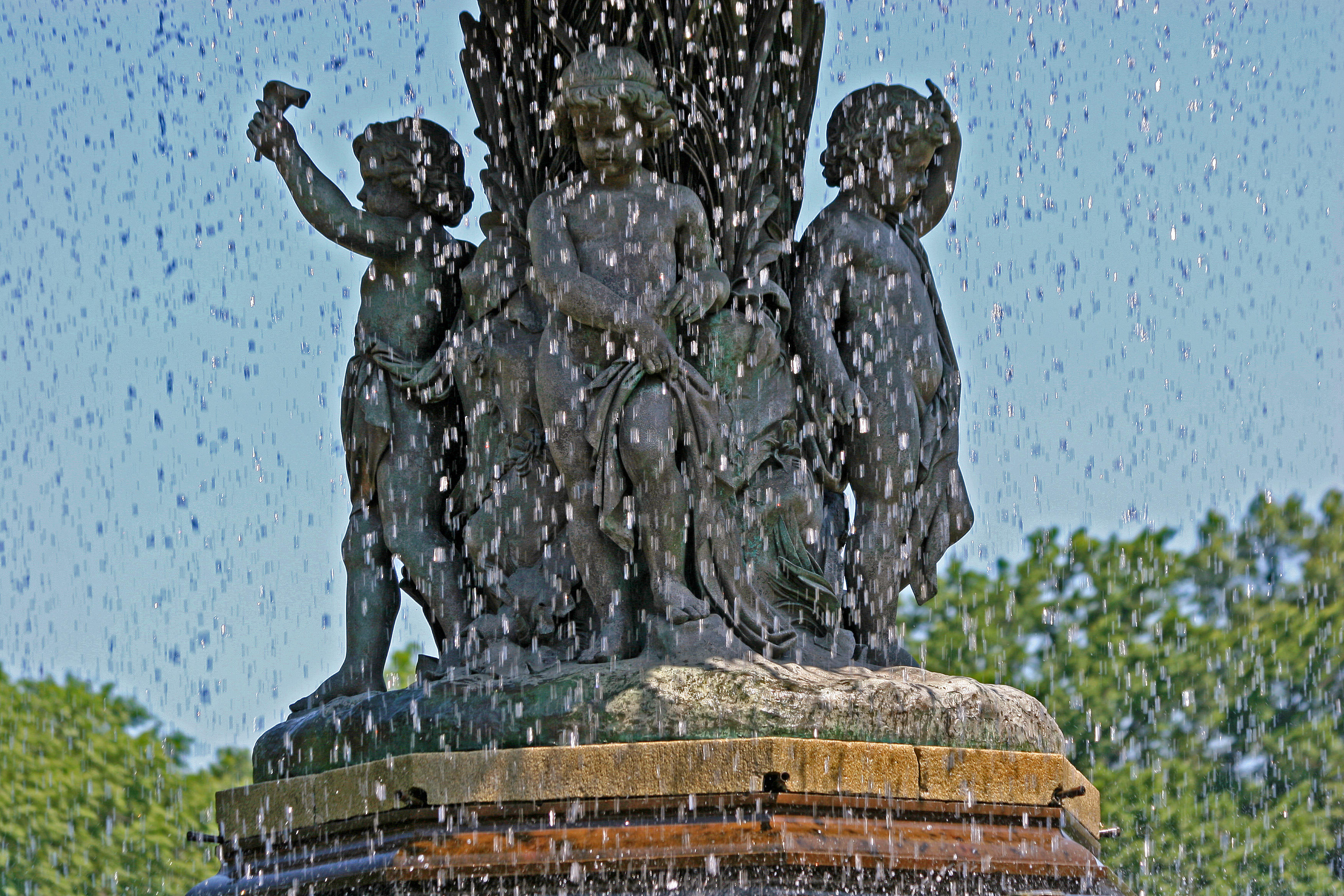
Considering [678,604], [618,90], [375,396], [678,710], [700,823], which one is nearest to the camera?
[700,823]

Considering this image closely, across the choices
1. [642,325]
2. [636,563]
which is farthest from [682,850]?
[642,325]

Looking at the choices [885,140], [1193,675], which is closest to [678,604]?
[885,140]

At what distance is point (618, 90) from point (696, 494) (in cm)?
155

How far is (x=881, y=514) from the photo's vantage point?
23.7 feet

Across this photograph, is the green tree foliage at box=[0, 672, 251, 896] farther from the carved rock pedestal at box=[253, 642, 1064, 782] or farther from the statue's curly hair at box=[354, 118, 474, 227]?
the carved rock pedestal at box=[253, 642, 1064, 782]

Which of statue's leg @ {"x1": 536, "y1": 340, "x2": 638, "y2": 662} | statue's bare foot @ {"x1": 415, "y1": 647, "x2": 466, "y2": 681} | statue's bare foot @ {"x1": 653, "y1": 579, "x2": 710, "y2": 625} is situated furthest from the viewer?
statue's bare foot @ {"x1": 415, "y1": 647, "x2": 466, "y2": 681}

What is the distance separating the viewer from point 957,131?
25.5 feet

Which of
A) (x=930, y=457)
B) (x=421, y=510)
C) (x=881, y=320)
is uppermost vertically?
(x=881, y=320)

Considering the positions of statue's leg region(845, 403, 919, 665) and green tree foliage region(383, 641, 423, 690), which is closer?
statue's leg region(845, 403, 919, 665)

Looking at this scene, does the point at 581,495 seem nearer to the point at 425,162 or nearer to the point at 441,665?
the point at 441,665

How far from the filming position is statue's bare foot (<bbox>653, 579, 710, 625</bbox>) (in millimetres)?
6453

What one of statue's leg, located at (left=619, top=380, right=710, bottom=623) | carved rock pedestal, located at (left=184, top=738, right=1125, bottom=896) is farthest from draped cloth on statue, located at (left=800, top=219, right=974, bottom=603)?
carved rock pedestal, located at (left=184, top=738, right=1125, bottom=896)

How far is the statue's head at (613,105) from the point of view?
683 centimetres

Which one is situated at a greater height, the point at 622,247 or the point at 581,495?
the point at 622,247
